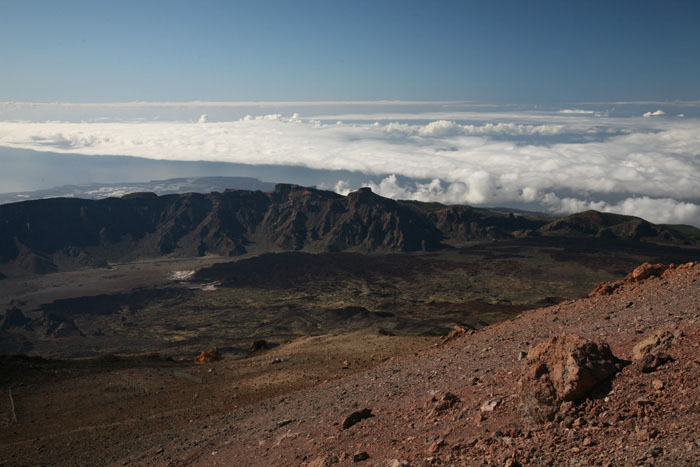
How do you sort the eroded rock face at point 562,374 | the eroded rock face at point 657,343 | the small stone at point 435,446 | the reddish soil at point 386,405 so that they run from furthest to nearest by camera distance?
the eroded rock face at point 657,343 < the small stone at point 435,446 < the eroded rock face at point 562,374 < the reddish soil at point 386,405

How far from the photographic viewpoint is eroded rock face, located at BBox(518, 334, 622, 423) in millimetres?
8422

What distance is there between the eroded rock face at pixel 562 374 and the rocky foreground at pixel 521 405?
2 centimetres

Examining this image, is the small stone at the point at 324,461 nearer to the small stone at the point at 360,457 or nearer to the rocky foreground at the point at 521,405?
the rocky foreground at the point at 521,405

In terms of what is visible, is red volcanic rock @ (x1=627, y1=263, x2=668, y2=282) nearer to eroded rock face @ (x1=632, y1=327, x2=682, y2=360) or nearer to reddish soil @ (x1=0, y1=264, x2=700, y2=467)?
reddish soil @ (x1=0, y1=264, x2=700, y2=467)

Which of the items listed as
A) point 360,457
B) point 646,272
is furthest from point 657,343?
point 646,272

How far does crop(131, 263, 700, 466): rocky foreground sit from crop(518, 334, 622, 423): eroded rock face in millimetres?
23

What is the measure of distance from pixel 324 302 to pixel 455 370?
105 m

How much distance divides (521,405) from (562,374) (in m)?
1.04

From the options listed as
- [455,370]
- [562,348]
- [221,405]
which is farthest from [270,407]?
[562,348]

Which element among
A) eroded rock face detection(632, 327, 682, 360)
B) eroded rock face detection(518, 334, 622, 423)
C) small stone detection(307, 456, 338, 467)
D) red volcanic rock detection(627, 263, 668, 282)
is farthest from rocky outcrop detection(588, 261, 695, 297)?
small stone detection(307, 456, 338, 467)

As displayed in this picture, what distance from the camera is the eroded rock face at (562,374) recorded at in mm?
8422

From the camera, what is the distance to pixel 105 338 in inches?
3568

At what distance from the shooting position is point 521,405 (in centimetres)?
899

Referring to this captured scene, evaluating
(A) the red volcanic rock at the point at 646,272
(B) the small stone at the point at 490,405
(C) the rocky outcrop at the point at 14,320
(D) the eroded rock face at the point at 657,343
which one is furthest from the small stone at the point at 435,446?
(C) the rocky outcrop at the point at 14,320
